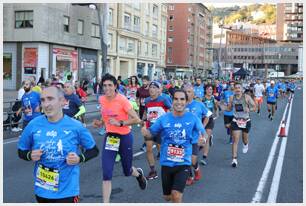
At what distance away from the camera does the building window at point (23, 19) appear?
3534 cm

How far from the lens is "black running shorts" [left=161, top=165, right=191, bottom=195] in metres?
5.45

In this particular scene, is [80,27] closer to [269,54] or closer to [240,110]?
[240,110]

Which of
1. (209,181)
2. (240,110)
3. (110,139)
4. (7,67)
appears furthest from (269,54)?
(110,139)

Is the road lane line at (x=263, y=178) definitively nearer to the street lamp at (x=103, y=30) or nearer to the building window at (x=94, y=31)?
the street lamp at (x=103, y=30)

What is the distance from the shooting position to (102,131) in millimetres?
14570

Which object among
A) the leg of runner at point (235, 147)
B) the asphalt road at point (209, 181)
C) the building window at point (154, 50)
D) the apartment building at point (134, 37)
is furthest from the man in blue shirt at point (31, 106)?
the building window at point (154, 50)

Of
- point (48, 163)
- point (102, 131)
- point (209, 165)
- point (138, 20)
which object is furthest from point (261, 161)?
point (138, 20)

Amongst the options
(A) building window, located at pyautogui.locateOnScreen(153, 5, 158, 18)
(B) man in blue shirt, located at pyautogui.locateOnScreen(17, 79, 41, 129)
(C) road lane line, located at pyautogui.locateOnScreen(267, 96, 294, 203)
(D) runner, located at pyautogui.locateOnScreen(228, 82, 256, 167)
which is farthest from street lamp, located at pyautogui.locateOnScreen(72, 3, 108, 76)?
(A) building window, located at pyautogui.locateOnScreen(153, 5, 158, 18)

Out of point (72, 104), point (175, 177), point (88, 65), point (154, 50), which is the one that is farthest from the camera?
point (154, 50)

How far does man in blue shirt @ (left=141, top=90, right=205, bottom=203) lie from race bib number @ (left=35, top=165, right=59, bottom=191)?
165 centimetres

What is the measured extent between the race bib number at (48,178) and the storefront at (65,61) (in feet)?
104

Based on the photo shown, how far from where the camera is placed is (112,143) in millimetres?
6633

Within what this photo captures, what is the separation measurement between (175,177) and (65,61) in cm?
3396

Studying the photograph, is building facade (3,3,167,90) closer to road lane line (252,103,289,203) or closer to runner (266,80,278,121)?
runner (266,80,278,121)
